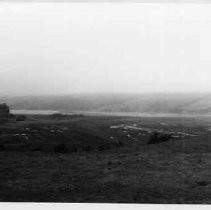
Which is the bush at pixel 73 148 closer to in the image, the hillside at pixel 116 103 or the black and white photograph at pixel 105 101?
the black and white photograph at pixel 105 101

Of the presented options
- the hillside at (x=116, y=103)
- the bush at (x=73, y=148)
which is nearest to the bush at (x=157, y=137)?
the hillside at (x=116, y=103)

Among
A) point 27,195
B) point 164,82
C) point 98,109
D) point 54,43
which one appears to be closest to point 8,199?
point 27,195

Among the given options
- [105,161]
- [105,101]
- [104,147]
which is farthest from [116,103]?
[105,161]

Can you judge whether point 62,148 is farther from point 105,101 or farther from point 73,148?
point 105,101

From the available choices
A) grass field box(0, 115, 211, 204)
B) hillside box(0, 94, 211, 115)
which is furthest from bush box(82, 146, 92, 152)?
hillside box(0, 94, 211, 115)

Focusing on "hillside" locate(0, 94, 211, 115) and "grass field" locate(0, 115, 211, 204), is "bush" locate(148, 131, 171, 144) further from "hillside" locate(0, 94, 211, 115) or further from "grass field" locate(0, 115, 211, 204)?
"hillside" locate(0, 94, 211, 115)
